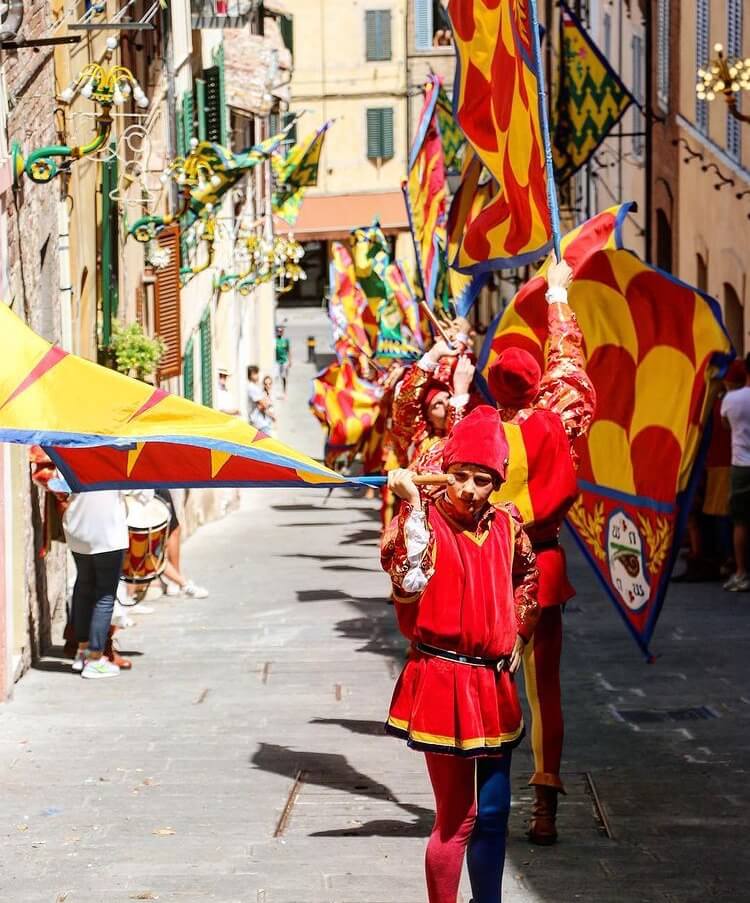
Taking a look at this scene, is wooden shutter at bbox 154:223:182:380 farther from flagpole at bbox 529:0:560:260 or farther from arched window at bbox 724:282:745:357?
flagpole at bbox 529:0:560:260

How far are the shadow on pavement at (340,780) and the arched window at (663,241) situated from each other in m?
20.0

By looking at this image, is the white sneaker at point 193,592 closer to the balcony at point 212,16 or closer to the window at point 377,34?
the balcony at point 212,16

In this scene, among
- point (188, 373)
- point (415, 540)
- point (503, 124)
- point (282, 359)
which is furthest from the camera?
point (282, 359)

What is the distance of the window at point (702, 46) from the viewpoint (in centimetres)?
2457

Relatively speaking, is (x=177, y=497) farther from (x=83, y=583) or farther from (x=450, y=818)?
(x=450, y=818)

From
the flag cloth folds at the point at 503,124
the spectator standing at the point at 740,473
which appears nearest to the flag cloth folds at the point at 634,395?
the flag cloth folds at the point at 503,124

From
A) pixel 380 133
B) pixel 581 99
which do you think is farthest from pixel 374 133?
pixel 581 99

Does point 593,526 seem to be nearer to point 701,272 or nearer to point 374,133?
point 701,272

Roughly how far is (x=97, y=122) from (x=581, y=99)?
1068 centimetres

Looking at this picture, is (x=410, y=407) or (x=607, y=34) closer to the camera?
(x=410, y=407)

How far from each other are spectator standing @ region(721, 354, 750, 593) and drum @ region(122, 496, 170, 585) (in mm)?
4626

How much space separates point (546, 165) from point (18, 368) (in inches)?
100

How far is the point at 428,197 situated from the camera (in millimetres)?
18344

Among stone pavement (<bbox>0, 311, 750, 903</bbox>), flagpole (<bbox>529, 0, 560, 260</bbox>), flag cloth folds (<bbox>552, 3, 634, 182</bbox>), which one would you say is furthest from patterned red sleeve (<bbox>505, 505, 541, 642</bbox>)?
flag cloth folds (<bbox>552, 3, 634, 182</bbox>)
